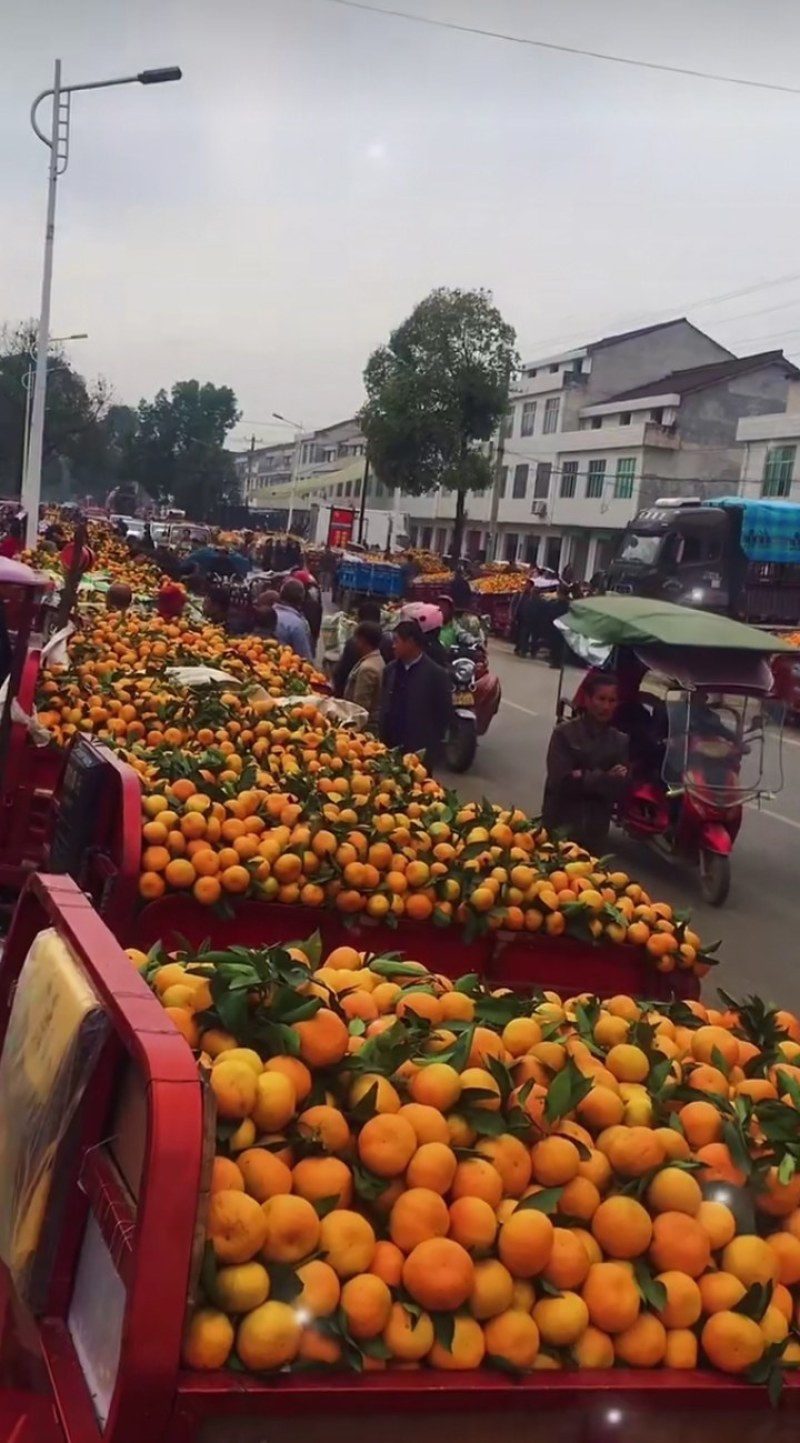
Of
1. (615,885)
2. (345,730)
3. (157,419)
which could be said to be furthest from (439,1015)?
(157,419)

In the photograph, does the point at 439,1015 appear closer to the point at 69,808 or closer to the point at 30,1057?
the point at 30,1057

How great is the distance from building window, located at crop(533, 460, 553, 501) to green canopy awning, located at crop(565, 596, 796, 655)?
49.1m

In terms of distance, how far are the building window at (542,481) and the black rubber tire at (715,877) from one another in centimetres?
5006

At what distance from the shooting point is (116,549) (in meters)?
23.2

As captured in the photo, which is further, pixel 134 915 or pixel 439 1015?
pixel 134 915

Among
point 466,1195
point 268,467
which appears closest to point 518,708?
point 466,1195

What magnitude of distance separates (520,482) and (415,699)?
54.4 meters

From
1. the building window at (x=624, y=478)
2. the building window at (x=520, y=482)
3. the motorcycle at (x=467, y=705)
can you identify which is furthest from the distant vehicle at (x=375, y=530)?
the motorcycle at (x=467, y=705)

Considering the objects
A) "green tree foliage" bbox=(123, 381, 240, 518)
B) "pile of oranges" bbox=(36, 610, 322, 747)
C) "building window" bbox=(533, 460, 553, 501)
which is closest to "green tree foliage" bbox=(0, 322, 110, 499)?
"green tree foliage" bbox=(123, 381, 240, 518)

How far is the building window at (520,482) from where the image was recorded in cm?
5997

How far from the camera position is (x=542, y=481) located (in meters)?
58.0

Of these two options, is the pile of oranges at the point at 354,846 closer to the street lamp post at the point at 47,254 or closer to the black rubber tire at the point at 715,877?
the black rubber tire at the point at 715,877

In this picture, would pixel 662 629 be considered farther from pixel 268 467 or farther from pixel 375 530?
pixel 268 467

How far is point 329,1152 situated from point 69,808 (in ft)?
8.89
